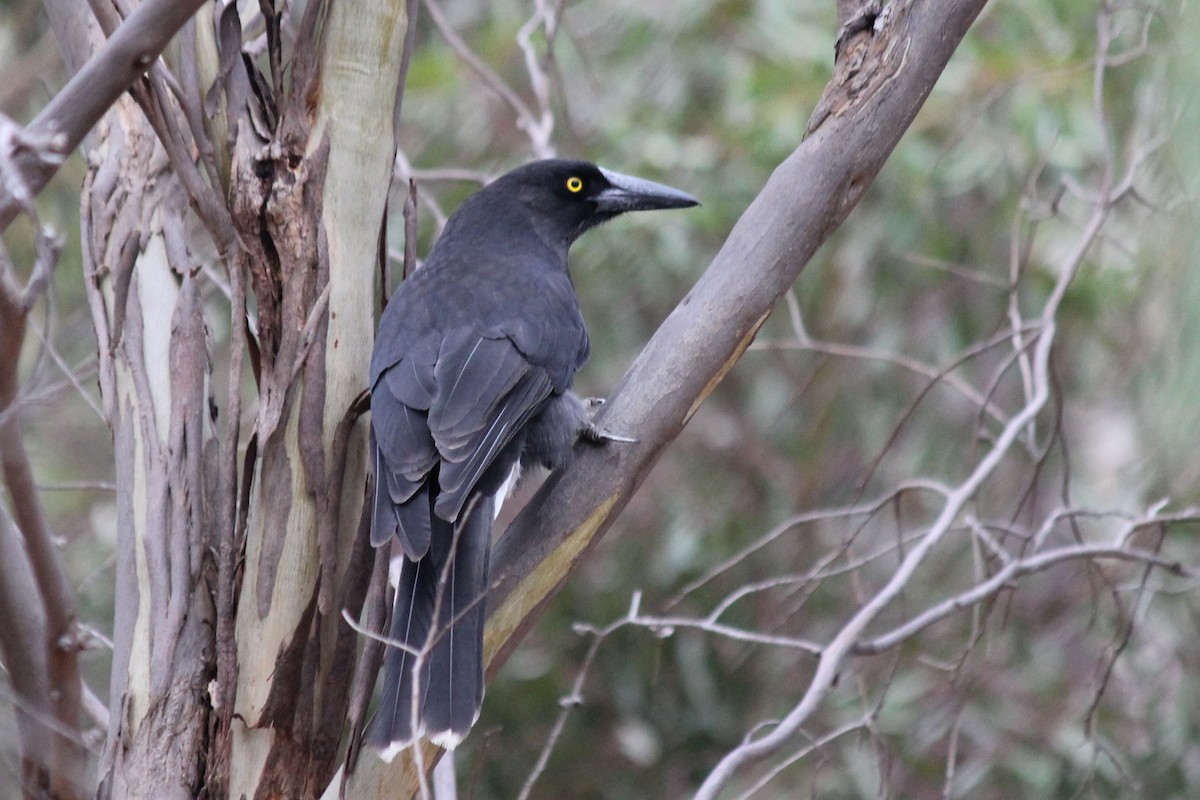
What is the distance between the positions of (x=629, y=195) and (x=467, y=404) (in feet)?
3.22

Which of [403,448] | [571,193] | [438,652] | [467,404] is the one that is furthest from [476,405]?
[571,193]

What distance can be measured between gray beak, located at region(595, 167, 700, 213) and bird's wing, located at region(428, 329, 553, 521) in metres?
0.70

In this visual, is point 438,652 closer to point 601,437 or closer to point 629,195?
point 601,437

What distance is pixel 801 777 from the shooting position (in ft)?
14.5

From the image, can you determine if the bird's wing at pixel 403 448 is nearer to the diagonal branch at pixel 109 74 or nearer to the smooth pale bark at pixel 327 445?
the smooth pale bark at pixel 327 445

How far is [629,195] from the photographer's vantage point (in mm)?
3139

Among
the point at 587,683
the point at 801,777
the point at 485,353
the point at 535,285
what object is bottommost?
the point at 801,777

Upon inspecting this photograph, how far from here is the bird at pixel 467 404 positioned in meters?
2.00

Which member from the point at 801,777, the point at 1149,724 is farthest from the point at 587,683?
the point at 1149,724

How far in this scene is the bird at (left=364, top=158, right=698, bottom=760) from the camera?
6.57 ft

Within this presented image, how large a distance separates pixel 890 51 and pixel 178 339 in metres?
1.25

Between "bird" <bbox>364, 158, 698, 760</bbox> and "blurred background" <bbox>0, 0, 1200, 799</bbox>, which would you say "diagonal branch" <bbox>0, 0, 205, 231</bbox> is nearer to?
"bird" <bbox>364, 158, 698, 760</bbox>

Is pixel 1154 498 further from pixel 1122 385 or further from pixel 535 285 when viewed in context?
pixel 535 285

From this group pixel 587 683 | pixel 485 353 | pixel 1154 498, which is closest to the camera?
pixel 485 353
